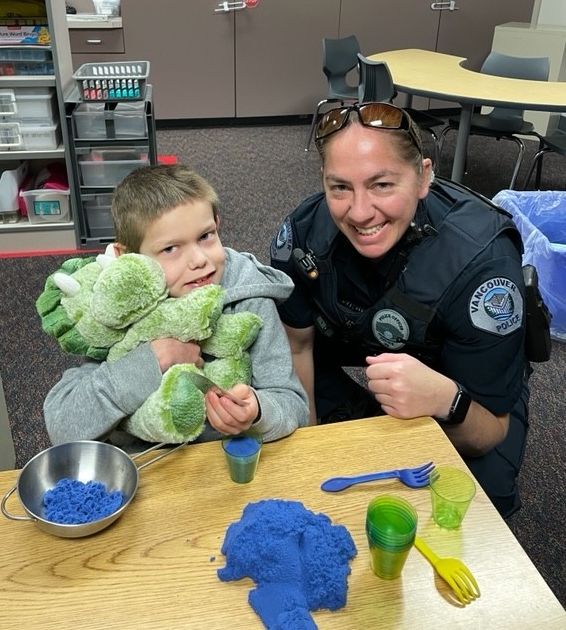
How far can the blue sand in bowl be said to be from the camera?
0.91m

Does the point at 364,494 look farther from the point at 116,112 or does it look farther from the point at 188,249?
the point at 116,112

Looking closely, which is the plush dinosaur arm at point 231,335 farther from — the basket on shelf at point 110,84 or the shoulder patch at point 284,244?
the basket on shelf at point 110,84

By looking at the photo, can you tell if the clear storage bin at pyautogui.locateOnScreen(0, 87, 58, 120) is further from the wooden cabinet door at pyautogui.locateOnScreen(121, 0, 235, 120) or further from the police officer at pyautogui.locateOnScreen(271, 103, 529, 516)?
the wooden cabinet door at pyautogui.locateOnScreen(121, 0, 235, 120)

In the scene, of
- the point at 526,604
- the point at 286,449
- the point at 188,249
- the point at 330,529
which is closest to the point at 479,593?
the point at 526,604

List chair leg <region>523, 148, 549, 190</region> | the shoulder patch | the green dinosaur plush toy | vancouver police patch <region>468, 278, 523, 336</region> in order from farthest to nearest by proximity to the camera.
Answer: chair leg <region>523, 148, 549, 190</region>, the shoulder patch, vancouver police patch <region>468, 278, 523, 336</region>, the green dinosaur plush toy

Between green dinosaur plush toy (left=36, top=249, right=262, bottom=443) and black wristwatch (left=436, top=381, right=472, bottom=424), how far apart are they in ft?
1.23

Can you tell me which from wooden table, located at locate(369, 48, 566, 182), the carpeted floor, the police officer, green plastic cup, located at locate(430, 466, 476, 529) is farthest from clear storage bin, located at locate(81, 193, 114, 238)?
green plastic cup, located at locate(430, 466, 476, 529)

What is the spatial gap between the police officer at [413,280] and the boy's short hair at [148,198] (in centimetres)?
27

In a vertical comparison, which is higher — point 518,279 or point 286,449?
point 518,279

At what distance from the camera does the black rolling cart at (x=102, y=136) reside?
3.02m

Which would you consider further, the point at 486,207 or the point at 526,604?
the point at 486,207

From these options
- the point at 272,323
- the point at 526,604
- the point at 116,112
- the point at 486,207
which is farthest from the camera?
the point at 116,112

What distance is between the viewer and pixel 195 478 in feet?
3.08

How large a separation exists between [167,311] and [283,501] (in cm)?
36
